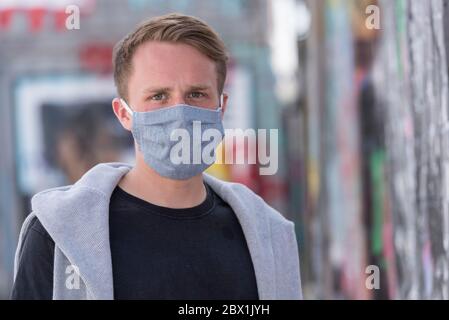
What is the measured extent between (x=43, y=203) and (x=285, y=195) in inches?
511

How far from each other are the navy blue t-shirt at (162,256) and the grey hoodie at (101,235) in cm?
3

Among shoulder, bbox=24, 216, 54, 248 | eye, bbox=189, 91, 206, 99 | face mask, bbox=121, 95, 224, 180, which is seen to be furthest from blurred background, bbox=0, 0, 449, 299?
shoulder, bbox=24, 216, 54, 248

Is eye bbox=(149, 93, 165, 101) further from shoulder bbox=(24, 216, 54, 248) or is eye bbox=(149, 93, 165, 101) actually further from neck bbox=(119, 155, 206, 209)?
shoulder bbox=(24, 216, 54, 248)

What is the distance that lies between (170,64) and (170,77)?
3 cm

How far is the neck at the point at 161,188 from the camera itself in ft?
8.64

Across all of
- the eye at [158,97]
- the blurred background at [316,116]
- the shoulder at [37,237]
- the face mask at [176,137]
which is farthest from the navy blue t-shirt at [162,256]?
the blurred background at [316,116]

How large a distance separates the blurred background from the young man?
93 cm

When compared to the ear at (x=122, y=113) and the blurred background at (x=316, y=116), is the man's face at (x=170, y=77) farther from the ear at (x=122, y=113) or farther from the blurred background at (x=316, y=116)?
the blurred background at (x=316, y=116)

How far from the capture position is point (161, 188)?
8.70 feet

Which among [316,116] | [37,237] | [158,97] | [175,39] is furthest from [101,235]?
[316,116]

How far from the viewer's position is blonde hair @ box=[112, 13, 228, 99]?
8.52 ft

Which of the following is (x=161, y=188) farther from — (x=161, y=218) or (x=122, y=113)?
(x=122, y=113)

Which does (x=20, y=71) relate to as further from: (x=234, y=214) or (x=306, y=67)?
(x=234, y=214)
